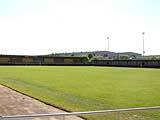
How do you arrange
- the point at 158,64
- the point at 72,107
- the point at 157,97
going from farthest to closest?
the point at 158,64
the point at 157,97
the point at 72,107

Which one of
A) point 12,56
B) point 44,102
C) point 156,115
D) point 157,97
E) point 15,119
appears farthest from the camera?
point 12,56

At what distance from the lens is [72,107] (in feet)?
49.4

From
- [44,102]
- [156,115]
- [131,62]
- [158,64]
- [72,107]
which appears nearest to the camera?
[156,115]

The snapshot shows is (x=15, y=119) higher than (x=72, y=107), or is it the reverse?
(x=15, y=119)

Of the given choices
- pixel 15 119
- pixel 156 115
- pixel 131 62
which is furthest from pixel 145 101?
pixel 131 62

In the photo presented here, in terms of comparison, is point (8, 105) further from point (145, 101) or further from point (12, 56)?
point (12, 56)

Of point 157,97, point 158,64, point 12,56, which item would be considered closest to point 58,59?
point 12,56

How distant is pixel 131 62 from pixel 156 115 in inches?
3349

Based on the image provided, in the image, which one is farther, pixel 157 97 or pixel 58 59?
Result: pixel 58 59

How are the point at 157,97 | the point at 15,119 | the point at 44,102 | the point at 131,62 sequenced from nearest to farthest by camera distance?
the point at 15,119 → the point at 44,102 → the point at 157,97 → the point at 131,62

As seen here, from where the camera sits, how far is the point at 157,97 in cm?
1916

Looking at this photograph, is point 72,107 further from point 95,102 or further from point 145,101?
point 145,101

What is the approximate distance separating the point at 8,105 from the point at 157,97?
813cm

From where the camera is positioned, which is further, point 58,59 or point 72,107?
point 58,59
